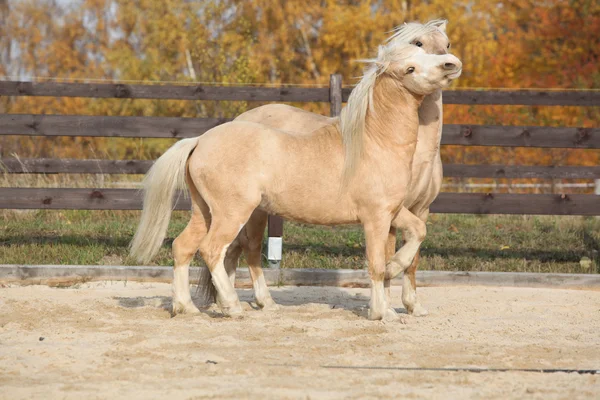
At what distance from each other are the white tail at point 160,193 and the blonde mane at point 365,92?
1032 mm

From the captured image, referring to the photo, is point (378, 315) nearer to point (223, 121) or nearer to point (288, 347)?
point (288, 347)

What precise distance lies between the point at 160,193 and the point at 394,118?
65.0 inches

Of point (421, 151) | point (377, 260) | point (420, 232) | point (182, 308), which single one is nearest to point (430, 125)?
point (421, 151)

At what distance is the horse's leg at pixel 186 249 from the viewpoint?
5.73 metres

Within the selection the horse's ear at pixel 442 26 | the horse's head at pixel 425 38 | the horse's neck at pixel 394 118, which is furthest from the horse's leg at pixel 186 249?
the horse's ear at pixel 442 26

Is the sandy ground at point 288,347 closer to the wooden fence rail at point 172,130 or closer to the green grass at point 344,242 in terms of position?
the green grass at point 344,242

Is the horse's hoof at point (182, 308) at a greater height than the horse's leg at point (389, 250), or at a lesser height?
lesser

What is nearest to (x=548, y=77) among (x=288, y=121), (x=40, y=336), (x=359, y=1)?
(x=359, y=1)

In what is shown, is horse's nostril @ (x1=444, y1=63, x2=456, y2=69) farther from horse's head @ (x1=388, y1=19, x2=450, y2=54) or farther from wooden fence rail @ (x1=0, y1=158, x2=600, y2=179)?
wooden fence rail @ (x1=0, y1=158, x2=600, y2=179)

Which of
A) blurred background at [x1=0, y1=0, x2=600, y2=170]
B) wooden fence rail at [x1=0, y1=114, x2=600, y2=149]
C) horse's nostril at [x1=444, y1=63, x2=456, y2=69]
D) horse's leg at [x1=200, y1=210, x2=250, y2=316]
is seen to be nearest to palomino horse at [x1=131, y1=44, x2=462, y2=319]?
horse's leg at [x1=200, y1=210, x2=250, y2=316]

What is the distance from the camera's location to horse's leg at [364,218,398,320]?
5.49m

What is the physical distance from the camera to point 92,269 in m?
7.50

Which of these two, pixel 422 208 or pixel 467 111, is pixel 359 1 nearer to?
pixel 467 111

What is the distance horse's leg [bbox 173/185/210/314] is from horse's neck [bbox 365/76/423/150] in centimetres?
123
